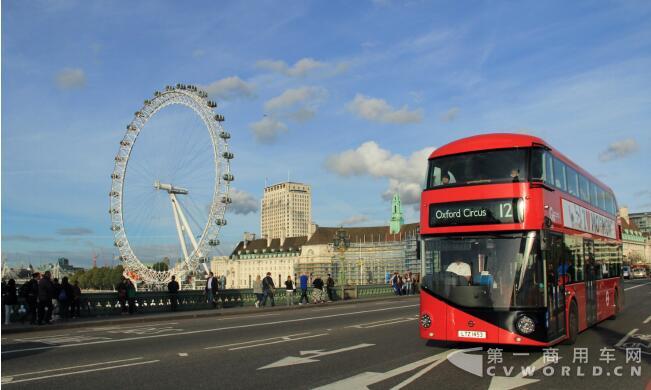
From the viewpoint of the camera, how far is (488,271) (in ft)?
41.6

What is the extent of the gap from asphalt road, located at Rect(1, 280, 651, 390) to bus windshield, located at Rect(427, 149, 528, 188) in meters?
3.64

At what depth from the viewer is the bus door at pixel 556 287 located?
12745 mm

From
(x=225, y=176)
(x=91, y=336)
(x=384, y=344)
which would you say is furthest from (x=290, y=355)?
(x=225, y=176)

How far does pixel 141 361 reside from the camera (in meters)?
12.7

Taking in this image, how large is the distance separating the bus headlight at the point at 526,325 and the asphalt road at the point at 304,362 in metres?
0.63

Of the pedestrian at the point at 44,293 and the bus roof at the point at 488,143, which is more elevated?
the bus roof at the point at 488,143

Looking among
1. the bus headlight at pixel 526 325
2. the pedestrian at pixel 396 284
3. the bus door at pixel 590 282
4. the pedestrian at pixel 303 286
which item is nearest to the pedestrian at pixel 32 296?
the pedestrian at pixel 303 286

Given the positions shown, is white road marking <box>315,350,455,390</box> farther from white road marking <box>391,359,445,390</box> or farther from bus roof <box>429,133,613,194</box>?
bus roof <box>429,133,613,194</box>

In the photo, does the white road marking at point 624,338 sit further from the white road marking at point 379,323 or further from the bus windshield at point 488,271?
the white road marking at point 379,323

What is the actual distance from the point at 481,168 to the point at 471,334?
11.4 ft

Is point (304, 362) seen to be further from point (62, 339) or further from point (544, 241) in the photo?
point (62, 339)

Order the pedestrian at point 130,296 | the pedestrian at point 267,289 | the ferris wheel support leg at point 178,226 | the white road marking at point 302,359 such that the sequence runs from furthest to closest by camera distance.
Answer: the ferris wheel support leg at point 178,226 < the pedestrian at point 267,289 < the pedestrian at point 130,296 < the white road marking at point 302,359

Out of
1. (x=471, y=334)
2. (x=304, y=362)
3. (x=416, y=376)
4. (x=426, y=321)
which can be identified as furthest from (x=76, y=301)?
(x=416, y=376)

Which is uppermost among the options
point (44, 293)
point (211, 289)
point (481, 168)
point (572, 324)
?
point (481, 168)
